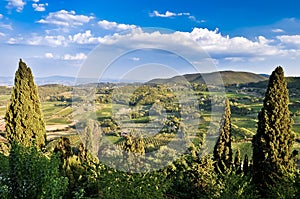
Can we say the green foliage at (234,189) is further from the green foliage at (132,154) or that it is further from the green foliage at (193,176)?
the green foliage at (132,154)

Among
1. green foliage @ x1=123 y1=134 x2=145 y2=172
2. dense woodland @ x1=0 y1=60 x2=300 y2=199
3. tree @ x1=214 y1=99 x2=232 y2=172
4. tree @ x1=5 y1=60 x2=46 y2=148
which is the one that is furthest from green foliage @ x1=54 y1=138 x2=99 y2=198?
tree @ x1=214 y1=99 x2=232 y2=172

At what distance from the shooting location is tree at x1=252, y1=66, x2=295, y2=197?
43.9ft

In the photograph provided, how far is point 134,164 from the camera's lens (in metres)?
13.6

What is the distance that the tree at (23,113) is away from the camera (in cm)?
1619

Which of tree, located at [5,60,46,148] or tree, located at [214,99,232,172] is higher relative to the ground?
tree, located at [5,60,46,148]

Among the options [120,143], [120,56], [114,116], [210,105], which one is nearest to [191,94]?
[210,105]

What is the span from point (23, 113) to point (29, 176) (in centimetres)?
1027

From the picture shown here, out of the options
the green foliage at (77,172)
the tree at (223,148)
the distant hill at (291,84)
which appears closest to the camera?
the green foliage at (77,172)

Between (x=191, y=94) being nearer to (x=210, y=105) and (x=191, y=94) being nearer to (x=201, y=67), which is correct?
(x=210, y=105)

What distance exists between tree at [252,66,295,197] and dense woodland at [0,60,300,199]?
39mm

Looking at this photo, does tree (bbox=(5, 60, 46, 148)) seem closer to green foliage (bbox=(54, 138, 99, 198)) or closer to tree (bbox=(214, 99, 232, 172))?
green foliage (bbox=(54, 138, 99, 198))

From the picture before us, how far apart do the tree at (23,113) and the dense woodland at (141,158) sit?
5cm

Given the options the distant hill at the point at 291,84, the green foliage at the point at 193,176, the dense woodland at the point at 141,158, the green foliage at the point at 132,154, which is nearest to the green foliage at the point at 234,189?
the dense woodland at the point at 141,158

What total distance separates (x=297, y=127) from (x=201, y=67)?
93.0 feet
